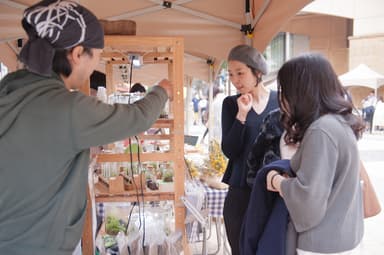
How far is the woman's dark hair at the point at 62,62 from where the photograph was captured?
2.66ft

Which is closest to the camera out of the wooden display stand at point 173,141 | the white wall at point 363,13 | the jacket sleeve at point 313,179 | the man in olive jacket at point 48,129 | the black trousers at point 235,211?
the man in olive jacket at point 48,129

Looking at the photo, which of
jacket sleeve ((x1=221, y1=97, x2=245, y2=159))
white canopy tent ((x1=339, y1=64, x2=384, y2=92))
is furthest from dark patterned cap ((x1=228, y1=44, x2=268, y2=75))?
→ white canopy tent ((x1=339, y1=64, x2=384, y2=92))

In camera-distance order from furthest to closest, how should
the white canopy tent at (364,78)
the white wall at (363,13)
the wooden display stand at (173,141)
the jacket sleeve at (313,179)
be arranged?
the white wall at (363,13) → the white canopy tent at (364,78) → the wooden display stand at (173,141) → the jacket sleeve at (313,179)

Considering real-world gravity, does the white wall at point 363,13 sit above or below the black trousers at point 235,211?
above

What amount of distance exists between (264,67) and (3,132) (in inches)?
44.0

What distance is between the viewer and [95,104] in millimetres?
792

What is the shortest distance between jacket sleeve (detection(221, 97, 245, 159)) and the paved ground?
0.58 m

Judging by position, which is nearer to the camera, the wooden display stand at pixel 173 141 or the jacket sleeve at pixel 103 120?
the jacket sleeve at pixel 103 120

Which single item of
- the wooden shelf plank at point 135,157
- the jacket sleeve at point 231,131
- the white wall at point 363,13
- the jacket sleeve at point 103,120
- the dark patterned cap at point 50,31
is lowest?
the wooden shelf plank at point 135,157

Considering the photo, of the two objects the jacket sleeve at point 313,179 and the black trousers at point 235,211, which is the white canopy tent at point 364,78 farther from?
the jacket sleeve at point 313,179

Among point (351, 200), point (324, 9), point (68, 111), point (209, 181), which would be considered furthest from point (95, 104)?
point (324, 9)

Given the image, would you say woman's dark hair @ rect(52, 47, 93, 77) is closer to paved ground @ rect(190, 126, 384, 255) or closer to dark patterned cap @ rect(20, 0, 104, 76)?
dark patterned cap @ rect(20, 0, 104, 76)

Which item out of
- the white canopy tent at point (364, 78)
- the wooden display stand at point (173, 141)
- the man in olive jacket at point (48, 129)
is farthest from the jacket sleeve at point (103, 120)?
the white canopy tent at point (364, 78)

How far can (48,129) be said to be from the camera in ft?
2.48
